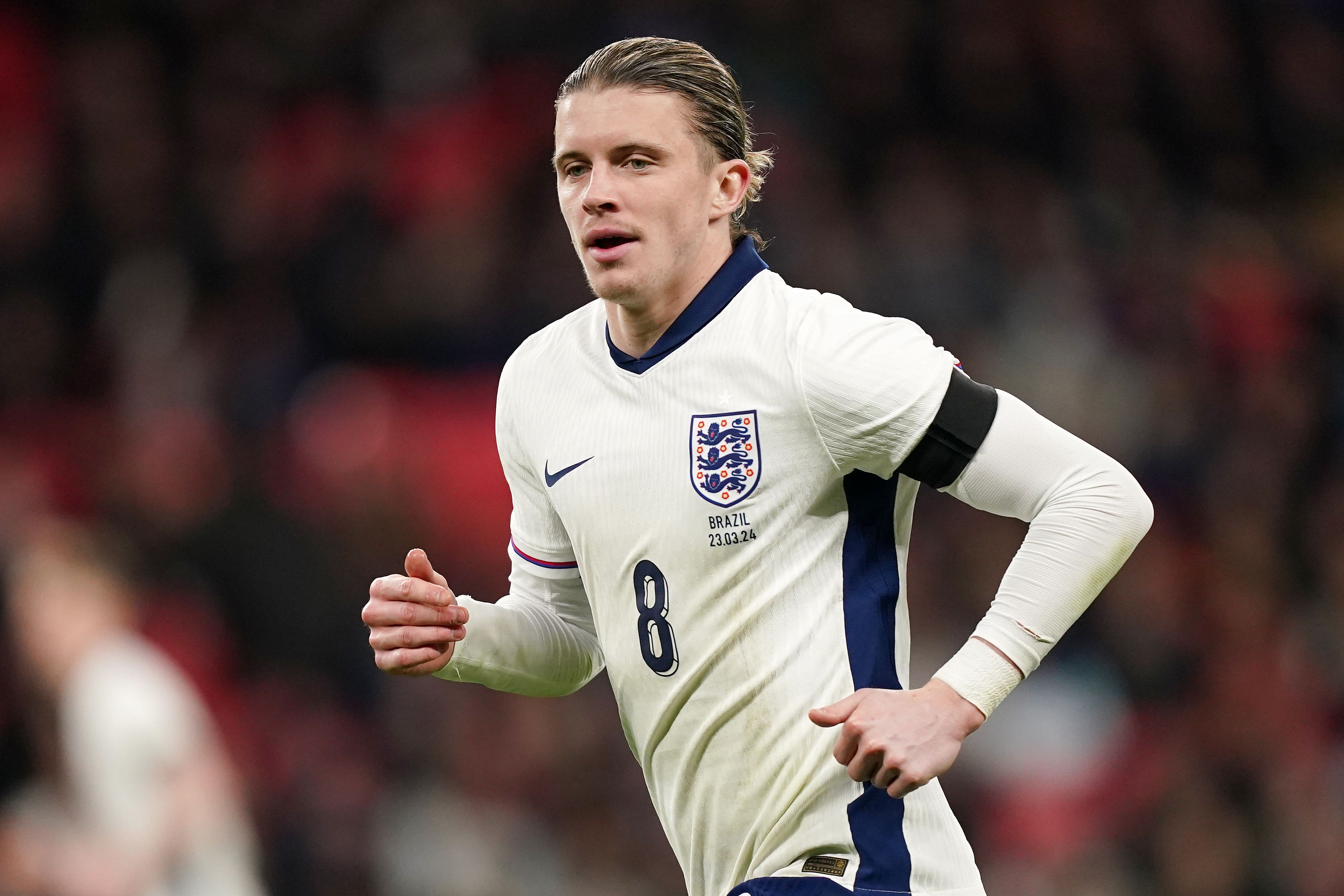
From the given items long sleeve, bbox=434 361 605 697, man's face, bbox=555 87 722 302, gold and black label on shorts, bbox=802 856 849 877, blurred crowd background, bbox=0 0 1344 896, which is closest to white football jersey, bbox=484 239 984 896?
gold and black label on shorts, bbox=802 856 849 877

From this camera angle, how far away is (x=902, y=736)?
104 inches

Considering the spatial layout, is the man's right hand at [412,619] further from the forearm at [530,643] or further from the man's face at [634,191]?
the man's face at [634,191]

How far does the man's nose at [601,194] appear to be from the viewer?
3.05 metres

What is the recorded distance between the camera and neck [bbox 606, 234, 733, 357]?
3.14m

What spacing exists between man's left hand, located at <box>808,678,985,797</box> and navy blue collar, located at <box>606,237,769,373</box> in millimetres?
811

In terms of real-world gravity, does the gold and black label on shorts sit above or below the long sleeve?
below

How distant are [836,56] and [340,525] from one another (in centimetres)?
512

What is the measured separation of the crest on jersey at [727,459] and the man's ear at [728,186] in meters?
0.48

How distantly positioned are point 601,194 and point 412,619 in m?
0.88

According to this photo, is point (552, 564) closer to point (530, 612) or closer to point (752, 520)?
point (530, 612)

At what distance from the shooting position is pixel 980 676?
280cm

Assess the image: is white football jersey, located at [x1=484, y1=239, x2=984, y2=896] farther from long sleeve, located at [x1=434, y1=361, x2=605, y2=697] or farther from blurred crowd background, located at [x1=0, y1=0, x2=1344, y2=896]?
blurred crowd background, located at [x1=0, y1=0, x2=1344, y2=896]

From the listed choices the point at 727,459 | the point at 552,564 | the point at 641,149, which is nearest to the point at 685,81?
the point at 641,149

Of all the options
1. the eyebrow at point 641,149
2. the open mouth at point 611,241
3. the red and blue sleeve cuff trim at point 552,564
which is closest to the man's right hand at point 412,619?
the red and blue sleeve cuff trim at point 552,564
